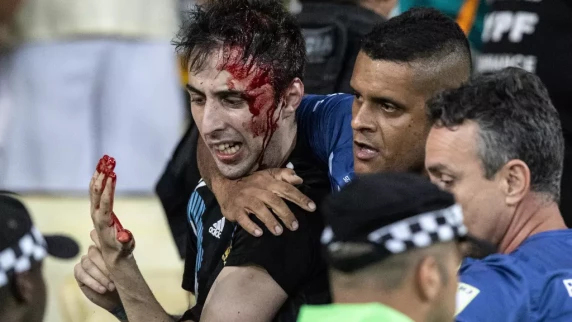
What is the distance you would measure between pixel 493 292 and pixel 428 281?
0.59 metres

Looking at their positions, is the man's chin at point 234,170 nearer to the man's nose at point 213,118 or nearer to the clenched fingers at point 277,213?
the man's nose at point 213,118

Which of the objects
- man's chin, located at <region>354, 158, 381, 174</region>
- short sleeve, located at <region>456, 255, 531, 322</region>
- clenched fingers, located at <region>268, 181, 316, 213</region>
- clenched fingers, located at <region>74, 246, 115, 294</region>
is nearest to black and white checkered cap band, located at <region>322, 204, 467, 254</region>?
short sleeve, located at <region>456, 255, 531, 322</region>

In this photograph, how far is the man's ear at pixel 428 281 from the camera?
2633 millimetres

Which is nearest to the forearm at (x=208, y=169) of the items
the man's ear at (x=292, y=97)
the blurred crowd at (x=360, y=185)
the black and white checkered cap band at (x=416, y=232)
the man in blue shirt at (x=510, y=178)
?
the blurred crowd at (x=360, y=185)

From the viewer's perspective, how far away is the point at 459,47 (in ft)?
12.8

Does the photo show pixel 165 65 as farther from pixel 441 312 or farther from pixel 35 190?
pixel 441 312

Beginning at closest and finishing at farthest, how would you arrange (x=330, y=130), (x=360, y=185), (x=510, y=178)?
(x=360, y=185) → (x=510, y=178) → (x=330, y=130)

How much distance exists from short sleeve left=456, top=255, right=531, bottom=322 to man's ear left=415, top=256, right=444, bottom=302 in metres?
0.48

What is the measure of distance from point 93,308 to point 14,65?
10.8 feet

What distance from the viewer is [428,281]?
2641 millimetres

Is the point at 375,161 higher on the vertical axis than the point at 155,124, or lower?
higher

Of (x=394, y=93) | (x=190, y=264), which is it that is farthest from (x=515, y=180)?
(x=190, y=264)

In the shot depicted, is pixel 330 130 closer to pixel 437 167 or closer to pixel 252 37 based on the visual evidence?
pixel 252 37

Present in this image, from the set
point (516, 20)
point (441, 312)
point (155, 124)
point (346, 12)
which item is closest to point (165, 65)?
point (155, 124)
